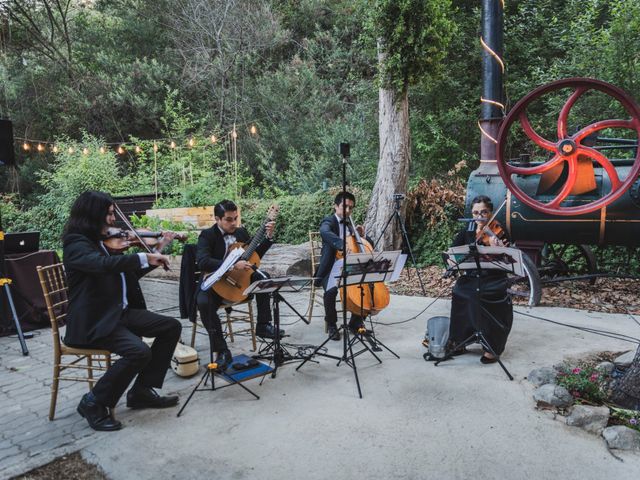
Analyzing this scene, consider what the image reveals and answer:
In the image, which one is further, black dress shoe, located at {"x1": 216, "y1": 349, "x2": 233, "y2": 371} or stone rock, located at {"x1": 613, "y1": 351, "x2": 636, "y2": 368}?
black dress shoe, located at {"x1": 216, "y1": 349, "x2": 233, "y2": 371}

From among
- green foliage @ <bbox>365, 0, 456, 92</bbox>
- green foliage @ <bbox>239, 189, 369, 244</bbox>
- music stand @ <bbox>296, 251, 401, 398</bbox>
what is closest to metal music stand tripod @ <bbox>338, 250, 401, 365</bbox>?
music stand @ <bbox>296, 251, 401, 398</bbox>

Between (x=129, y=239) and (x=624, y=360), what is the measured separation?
3.99 meters

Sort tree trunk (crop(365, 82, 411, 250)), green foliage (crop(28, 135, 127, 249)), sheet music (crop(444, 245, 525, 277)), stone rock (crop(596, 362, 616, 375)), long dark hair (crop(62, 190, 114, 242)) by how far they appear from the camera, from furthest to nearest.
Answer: green foliage (crop(28, 135, 127, 249))
tree trunk (crop(365, 82, 411, 250))
sheet music (crop(444, 245, 525, 277))
stone rock (crop(596, 362, 616, 375))
long dark hair (crop(62, 190, 114, 242))

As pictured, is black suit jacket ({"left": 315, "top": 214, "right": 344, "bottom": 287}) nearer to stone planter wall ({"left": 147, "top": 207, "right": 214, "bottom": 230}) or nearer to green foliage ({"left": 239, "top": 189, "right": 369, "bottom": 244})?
green foliage ({"left": 239, "top": 189, "right": 369, "bottom": 244})

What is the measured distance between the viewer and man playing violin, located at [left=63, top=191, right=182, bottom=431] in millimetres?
2967

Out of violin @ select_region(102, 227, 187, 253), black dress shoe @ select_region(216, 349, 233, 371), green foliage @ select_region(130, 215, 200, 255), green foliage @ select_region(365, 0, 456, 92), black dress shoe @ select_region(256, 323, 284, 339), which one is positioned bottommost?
black dress shoe @ select_region(256, 323, 284, 339)

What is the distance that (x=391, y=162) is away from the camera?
25.7 feet

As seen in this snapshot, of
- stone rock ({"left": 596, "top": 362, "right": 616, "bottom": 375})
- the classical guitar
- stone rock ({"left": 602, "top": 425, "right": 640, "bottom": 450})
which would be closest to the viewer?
stone rock ({"left": 602, "top": 425, "right": 640, "bottom": 450})

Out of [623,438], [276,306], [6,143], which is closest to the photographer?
[623,438]

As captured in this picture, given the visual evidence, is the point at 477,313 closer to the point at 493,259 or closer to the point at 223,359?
the point at 493,259

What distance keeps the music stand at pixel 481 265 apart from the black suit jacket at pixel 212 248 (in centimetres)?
186

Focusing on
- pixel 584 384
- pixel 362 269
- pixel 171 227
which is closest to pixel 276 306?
pixel 362 269

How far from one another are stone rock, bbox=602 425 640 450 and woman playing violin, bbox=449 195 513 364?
122cm

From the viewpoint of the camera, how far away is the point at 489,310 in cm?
390
